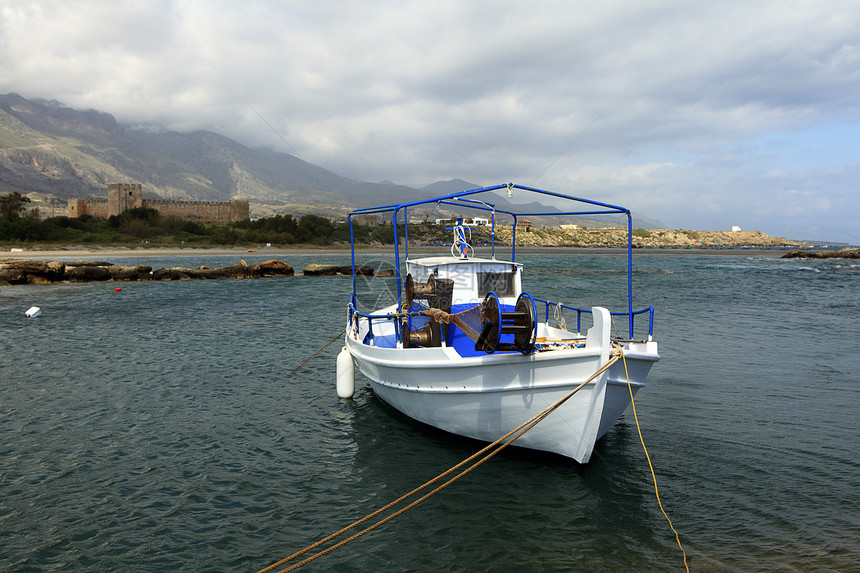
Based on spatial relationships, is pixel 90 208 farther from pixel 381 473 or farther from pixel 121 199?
pixel 381 473

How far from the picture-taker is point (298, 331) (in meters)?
20.3

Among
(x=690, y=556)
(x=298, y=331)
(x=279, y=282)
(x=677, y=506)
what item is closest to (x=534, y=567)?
(x=690, y=556)

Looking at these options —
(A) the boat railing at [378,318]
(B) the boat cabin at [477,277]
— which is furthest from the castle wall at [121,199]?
(B) the boat cabin at [477,277]

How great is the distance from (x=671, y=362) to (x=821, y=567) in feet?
30.8

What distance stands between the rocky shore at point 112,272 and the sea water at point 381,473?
26.4m

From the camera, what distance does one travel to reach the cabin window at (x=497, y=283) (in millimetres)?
10211

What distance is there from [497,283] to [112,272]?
1578 inches

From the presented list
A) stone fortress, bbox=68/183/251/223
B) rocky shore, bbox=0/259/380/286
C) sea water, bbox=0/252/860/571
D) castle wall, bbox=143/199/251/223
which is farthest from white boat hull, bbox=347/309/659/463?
castle wall, bbox=143/199/251/223

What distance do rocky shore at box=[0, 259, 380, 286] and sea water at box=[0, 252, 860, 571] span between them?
1039 inches

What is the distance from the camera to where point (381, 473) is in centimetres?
820

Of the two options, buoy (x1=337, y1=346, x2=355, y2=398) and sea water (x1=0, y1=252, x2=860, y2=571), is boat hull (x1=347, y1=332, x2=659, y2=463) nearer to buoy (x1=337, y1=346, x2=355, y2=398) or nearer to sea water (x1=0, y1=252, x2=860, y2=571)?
sea water (x1=0, y1=252, x2=860, y2=571)

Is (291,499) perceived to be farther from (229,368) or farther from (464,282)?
(229,368)

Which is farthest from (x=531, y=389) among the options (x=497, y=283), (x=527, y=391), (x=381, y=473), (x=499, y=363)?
(x=497, y=283)

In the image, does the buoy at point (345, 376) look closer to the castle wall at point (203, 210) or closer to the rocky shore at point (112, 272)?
the rocky shore at point (112, 272)
